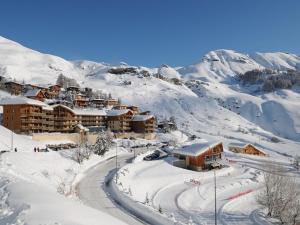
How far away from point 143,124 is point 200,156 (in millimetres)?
48424

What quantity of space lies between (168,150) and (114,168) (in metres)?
27.0

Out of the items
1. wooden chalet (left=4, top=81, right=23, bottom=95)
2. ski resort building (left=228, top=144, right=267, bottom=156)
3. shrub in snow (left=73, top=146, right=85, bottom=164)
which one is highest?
wooden chalet (left=4, top=81, right=23, bottom=95)

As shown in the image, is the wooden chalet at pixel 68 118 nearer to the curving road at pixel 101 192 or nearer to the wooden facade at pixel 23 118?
the wooden facade at pixel 23 118

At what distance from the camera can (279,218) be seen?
150ft

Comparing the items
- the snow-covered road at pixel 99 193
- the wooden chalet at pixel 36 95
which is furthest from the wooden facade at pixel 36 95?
the snow-covered road at pixel 99 193

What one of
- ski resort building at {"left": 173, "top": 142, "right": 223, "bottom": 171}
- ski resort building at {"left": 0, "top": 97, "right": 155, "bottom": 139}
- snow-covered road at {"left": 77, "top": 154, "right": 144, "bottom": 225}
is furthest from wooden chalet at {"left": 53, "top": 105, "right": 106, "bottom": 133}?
ski resort building at {"left": 173, "top": 142, "right": 223, "bottom": 171}

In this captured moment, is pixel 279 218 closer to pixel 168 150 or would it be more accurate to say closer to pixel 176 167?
pixel 176 167

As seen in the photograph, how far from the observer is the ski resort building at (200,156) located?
75125 mm

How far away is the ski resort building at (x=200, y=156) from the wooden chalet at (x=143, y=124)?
4302 cm

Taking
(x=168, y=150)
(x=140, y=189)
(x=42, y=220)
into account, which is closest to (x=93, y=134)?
(x=168, y=150)

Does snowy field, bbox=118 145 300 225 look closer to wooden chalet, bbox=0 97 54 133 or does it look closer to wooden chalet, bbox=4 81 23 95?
wooden chalet, bbox=0 97 54 133

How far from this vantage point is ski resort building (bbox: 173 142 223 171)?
7512 cm

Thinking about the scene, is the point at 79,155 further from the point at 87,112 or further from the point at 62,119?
the point at 87,112

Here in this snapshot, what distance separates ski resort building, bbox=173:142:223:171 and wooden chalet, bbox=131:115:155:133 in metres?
43.0
